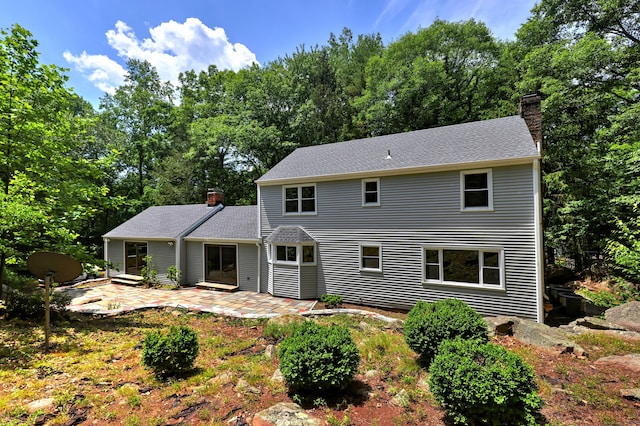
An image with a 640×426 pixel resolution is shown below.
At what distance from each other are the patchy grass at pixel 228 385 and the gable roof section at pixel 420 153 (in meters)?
6.12

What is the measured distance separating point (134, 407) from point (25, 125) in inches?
331

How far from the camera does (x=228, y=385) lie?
4.75m

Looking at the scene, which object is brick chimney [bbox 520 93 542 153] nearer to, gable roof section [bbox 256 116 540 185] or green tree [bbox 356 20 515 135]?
gable roof section [bbox 256 116 540 185]

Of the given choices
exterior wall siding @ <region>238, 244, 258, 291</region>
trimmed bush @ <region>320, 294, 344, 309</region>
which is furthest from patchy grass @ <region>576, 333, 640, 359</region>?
exterior wall siding @ <region>238, 244, 258, 291</region>

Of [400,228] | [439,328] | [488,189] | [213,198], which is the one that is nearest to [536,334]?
[439,328]

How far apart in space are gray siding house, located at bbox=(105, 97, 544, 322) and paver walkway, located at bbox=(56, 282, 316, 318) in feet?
3.57

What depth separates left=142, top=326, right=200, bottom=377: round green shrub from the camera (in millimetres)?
4949

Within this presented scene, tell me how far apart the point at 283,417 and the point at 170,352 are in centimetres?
265

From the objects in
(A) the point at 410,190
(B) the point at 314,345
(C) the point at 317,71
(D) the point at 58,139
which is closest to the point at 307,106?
(C) the point at 317,71

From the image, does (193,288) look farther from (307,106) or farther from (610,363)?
(307,106)

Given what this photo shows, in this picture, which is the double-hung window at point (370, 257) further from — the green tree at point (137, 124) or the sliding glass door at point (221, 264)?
the green tree at point (137, 124)

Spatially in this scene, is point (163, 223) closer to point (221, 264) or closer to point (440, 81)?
point (221, 264)

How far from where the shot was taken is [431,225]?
1069 cm

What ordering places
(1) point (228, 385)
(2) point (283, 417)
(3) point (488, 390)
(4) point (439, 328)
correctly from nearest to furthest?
(3) point (488, 390) < (2) point (283, 417) < (1) point (228, 385) < (4) point (439, 328)
